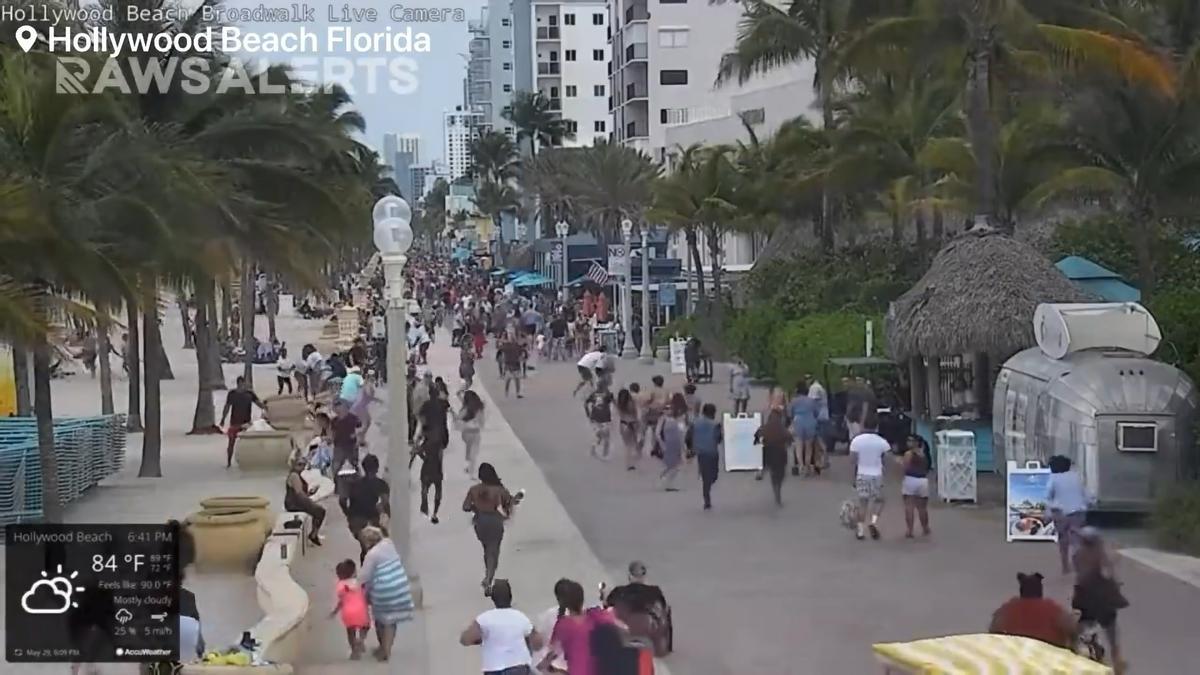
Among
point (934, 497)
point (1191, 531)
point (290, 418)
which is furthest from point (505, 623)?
point (290, 418)

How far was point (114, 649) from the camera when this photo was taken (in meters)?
9.09

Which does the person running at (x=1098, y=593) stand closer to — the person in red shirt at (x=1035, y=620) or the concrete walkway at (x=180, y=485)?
the person in red shirt at (x=1035, y=620)

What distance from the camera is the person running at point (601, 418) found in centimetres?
2361

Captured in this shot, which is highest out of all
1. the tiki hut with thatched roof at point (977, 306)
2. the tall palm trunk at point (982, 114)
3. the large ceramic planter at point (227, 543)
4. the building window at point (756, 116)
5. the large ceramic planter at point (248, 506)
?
the building window at point (756, 116)

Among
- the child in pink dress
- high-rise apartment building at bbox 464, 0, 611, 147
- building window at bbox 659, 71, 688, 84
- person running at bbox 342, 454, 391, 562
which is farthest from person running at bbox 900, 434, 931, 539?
high-rise apartment building at bbox 464, 0, 611, 147

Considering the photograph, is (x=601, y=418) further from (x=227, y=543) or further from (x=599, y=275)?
(x=599, y=275)

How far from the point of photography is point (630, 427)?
2248 centimetres

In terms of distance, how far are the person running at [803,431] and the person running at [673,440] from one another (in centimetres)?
149

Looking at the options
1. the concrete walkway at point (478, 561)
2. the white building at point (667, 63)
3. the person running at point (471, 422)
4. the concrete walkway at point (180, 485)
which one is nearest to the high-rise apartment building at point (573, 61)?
the white building at point (667, 63)

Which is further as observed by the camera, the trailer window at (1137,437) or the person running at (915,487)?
the trailer window at (1137,437)

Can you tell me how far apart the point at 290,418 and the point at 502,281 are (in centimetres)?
5950

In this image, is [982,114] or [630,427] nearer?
[630,427]

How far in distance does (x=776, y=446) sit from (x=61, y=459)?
8.44 meters

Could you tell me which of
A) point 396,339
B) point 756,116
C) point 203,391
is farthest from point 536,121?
point 396,339
